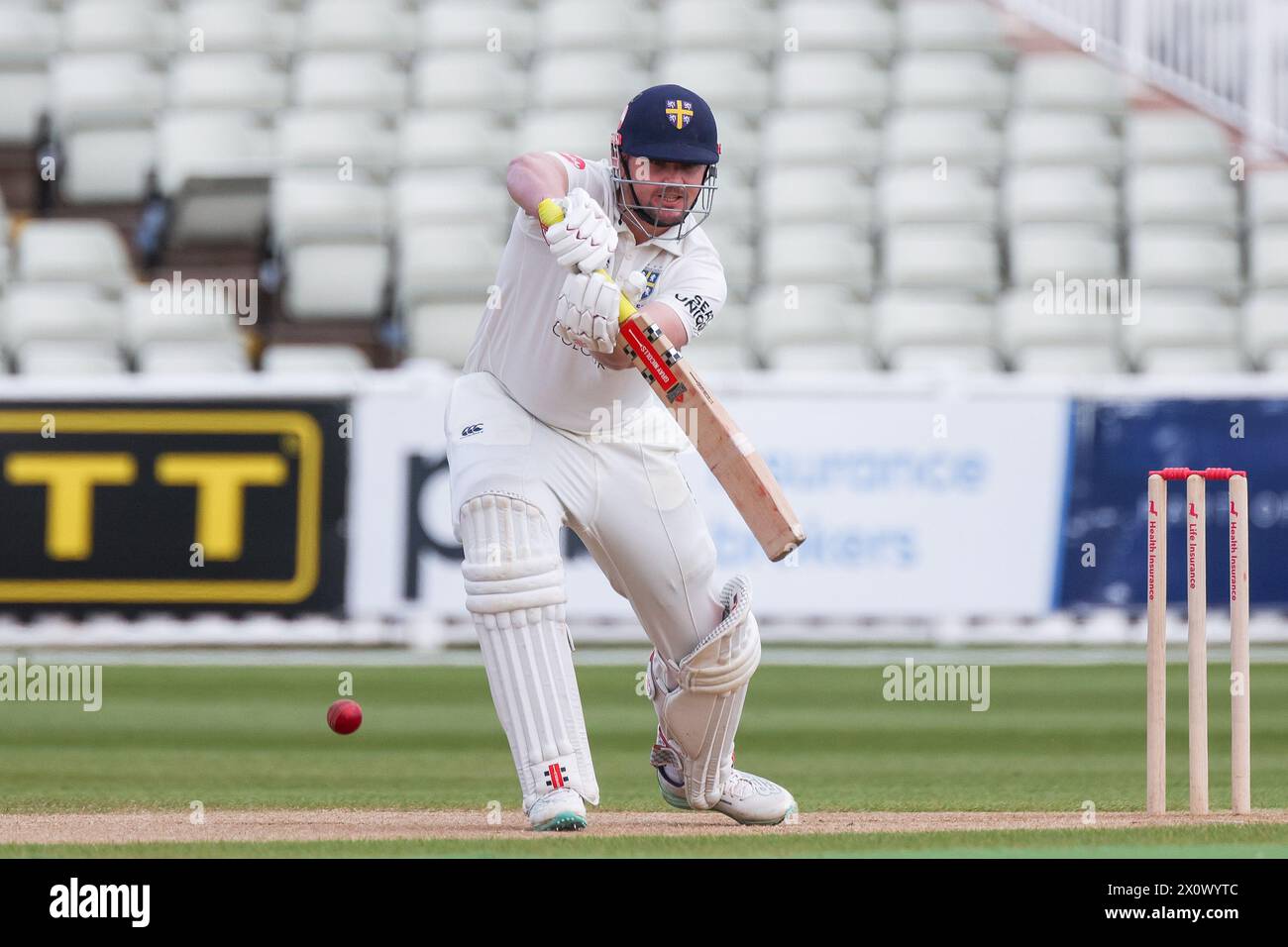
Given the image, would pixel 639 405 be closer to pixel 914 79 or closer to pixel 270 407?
pixel 270 407

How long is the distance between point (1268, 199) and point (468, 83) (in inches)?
239

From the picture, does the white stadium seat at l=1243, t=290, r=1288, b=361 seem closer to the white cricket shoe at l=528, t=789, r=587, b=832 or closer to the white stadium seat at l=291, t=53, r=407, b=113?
the white stadium seat at l=291, t=53, r=407, b=113

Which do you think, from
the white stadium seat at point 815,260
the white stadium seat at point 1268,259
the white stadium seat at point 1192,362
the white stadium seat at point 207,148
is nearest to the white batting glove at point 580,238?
the white stadium seat at point 1192,362

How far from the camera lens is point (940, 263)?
47.5ft

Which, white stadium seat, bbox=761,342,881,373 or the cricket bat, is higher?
white stadium seat, bbox=761,342,881,373

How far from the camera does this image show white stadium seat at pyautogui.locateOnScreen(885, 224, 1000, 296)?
47.4 feet

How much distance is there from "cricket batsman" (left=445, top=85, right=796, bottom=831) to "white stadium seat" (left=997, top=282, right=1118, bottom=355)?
26.5 feet

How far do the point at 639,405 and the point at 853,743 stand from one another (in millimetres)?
3048

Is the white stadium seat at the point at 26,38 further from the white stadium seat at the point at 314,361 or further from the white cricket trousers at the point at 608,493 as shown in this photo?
the white cricket trousers at the point at 608,493

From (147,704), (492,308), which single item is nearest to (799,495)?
(147,704)

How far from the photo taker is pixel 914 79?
15961 millimetres

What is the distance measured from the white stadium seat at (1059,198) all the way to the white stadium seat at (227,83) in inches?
229

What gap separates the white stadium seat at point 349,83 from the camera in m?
16.3

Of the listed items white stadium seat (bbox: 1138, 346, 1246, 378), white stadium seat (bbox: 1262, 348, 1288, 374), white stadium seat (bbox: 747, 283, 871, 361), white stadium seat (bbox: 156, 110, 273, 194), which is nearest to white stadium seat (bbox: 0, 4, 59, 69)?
white stadium seat (bbox: 156, 110, 273, 194)
